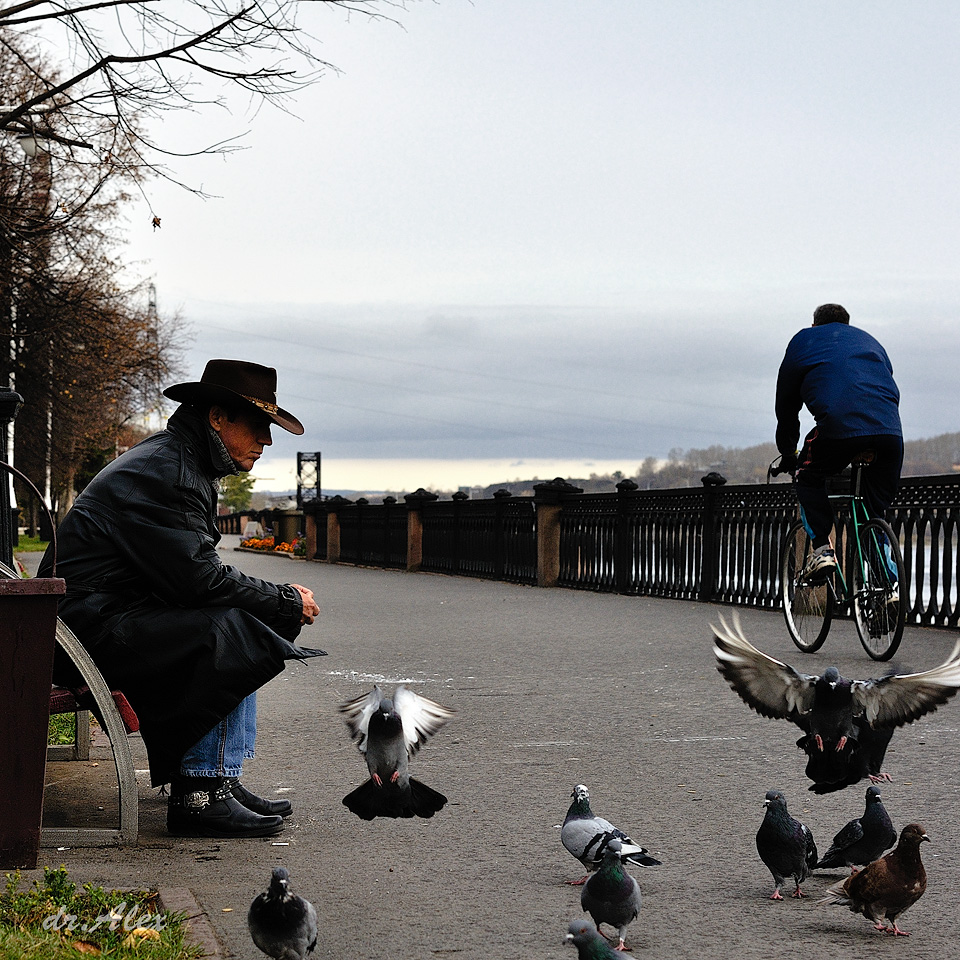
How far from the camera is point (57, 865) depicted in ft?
13.2

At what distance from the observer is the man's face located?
15.4ft

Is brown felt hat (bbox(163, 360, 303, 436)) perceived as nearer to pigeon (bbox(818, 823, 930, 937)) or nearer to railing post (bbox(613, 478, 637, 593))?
pigeon (bbox(818, 823, 930, 937))

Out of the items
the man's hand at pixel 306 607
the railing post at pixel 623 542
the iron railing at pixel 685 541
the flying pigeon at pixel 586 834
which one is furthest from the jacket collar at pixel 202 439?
the railing post at pixel 623 542

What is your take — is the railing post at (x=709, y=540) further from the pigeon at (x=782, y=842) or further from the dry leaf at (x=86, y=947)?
the dry leaf at (x=86, y=947)

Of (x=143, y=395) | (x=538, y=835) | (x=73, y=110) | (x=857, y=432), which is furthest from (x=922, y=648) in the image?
(x=143, y=395)

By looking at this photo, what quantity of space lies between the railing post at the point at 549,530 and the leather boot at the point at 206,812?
589 inches

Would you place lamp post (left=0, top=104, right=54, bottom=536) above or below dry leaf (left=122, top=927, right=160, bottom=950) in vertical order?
above

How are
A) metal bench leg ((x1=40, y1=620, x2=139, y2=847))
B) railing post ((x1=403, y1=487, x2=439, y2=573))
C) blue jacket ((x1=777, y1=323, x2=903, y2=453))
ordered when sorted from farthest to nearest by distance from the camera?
railing post ((x1=403, y1=487, x2=439, y2=573)) < blue jacket ((x1=777, y1=323, x2=903, y2=453)) < metal bench leg ((x1=40, y1=620, x2=139, y2=847))

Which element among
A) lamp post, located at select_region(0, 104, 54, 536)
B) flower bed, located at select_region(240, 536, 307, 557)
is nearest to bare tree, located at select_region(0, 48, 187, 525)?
lamp post, located at select_region(0, 104, 54, 536)

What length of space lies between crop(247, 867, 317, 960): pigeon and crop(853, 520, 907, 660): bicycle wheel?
20.8 ft

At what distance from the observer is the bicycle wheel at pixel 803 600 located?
955 centimetres

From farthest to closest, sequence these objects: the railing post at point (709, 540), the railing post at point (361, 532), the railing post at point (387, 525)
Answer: the railing post at point (361, 532) → the railing post at point (387, 525) → the railing post at point (709, 540)

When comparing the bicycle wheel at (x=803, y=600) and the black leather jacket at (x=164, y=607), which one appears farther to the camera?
the bicycle wheel at (x=803, y=600)

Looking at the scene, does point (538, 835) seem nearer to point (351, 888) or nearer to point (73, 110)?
point (351, 888)
